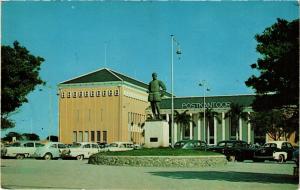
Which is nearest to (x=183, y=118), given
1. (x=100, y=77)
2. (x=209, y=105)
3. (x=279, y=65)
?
(x=209, y=105)

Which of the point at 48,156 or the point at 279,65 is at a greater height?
the point at 279,65

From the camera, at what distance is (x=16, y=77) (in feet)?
65.7

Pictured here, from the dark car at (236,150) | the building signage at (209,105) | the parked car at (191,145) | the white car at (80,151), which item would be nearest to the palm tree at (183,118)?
the building signage at (209,105)

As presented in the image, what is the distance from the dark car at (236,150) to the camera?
37.1 metres

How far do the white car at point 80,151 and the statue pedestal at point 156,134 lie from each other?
11.6m

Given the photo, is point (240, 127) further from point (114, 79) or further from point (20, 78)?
point (20, 78)

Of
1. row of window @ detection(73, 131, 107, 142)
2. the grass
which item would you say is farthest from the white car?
row of window @ detection(73, 131, 107, 142)

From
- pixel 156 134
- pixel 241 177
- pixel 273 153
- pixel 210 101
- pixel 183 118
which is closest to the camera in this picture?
pixel 241 177

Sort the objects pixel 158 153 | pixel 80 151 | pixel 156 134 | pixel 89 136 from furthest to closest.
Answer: pixel 89 136, pixel 80 151, pixel 156 134, pixel 158 153

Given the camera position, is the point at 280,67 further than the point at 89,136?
No

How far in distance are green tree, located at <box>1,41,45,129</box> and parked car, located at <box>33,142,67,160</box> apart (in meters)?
16.4

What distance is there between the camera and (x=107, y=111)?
10900 cm

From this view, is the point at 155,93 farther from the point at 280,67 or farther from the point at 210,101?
the point at 210,101

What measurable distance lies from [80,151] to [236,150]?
37.3 feet
